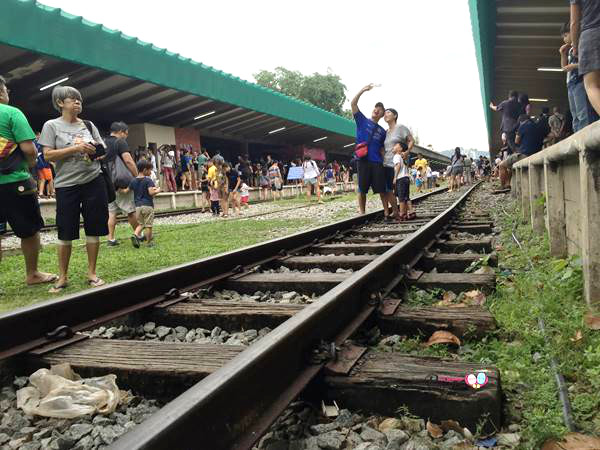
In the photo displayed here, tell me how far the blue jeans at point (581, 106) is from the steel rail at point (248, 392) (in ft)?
14.6

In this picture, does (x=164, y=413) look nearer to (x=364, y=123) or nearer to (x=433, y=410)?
(x=433, y=410)

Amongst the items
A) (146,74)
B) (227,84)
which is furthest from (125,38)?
(227,84)

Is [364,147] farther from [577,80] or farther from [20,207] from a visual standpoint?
[20,207]

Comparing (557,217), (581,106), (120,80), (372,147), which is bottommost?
(557,217)

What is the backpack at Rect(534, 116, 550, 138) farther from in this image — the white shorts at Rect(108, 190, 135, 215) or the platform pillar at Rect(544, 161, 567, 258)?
the white shorts at Rect(108, 190, 135, 215)

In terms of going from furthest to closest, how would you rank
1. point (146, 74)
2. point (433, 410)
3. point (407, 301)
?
1. point (146, 74)
2. point (407, 301)
3. point (433, 410)

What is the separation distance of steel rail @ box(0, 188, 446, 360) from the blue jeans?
4019 mm

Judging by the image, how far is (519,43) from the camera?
46.2 feet

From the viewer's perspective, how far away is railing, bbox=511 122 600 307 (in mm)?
2637

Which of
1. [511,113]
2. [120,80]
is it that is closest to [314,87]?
[120,80]

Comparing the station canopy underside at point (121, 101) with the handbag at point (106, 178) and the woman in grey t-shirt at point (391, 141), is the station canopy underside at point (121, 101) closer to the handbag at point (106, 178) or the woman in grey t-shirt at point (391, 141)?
the woman in grey t-shirt at point (391, 141)

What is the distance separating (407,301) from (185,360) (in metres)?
1.66

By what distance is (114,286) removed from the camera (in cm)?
302

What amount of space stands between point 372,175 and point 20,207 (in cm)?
507
